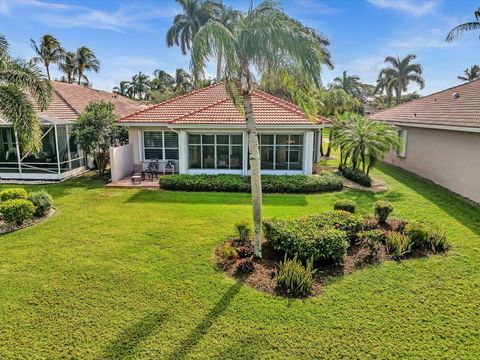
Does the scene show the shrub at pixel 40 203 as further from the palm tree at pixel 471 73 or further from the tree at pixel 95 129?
the palm tree at pixel 471 73

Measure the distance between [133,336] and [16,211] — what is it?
7442mm

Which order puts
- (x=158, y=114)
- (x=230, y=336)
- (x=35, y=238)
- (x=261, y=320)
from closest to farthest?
(x=230, y=336), (x=261, y=320), (x=35, y=238), (x=158, y=114)

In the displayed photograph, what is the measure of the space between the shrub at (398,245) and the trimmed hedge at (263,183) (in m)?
6.65

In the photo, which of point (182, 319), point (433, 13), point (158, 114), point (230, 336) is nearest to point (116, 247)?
point (182, 319)

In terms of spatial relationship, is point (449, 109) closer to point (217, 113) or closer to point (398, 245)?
point (217, 113)

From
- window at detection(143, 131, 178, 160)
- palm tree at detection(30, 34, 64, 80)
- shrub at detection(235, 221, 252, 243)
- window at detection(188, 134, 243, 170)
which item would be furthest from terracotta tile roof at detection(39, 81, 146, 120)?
palm tree at detection(30, 34, 64, 80)

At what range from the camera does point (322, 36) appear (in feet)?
28.7

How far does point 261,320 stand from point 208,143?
12565 mm

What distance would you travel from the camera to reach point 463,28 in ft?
64.7

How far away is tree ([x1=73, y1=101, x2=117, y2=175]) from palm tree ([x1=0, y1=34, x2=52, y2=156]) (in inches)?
207

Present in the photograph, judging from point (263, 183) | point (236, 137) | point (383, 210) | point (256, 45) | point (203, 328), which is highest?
point (256, 45)

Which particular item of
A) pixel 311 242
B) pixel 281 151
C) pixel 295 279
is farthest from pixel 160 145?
pixel 295 279

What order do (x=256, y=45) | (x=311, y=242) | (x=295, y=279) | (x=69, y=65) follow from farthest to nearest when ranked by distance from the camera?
(x=69, y=65) → (x=311, y=242) → (x=256, y=45) → (x=295, y=279)

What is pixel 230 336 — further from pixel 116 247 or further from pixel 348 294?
pixel 116 247
